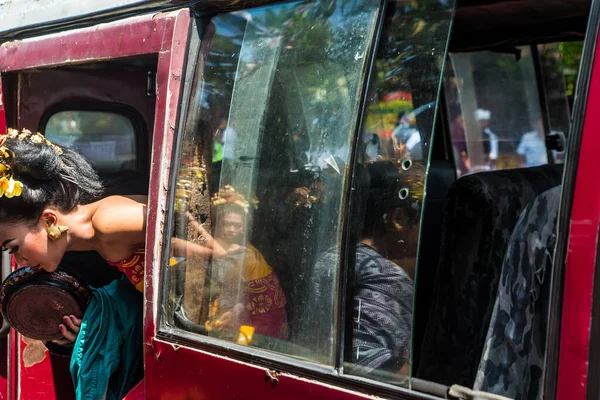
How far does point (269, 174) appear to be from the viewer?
2.03 m

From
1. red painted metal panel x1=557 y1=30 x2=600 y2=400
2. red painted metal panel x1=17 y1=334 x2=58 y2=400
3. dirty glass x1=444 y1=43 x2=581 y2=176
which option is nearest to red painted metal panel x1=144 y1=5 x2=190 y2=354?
red painted metal panel x1=17 y1=334 x2=58 y2=400

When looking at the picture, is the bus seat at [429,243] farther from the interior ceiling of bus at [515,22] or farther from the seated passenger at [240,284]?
the interior ceiling of bus at [515,22]

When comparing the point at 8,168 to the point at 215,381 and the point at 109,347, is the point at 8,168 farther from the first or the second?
the point at 215,381

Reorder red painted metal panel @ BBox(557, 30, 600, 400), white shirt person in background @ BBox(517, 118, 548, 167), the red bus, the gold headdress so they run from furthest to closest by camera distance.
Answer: white shirt person in background @ BBox(517, 118, 548, 167) → the gold headdress → the red bus → red painted metal panel @ BBox(557, 30, 600, 400)

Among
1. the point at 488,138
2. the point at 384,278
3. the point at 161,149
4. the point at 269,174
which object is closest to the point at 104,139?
the point at 161,149

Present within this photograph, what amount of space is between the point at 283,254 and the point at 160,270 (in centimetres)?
43

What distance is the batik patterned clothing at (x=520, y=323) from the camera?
190 centimetres

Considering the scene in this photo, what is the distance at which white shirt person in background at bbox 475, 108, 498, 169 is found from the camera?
4.27 m

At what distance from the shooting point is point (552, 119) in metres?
4.20

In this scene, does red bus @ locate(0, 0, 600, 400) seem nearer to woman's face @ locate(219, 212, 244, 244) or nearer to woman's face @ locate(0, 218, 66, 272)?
woman's face @ locate(219, 212, 244, 244)

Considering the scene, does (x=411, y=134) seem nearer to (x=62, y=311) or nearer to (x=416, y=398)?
(x=416, y=398)

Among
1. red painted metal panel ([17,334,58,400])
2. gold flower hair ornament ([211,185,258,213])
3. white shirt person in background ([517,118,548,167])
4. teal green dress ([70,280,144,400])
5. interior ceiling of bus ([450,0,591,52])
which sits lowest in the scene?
red painted metal panel ([17,334,58,400])

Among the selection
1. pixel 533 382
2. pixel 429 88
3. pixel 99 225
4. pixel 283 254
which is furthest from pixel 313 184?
pixel 99 225

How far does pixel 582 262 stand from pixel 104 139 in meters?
2.56
